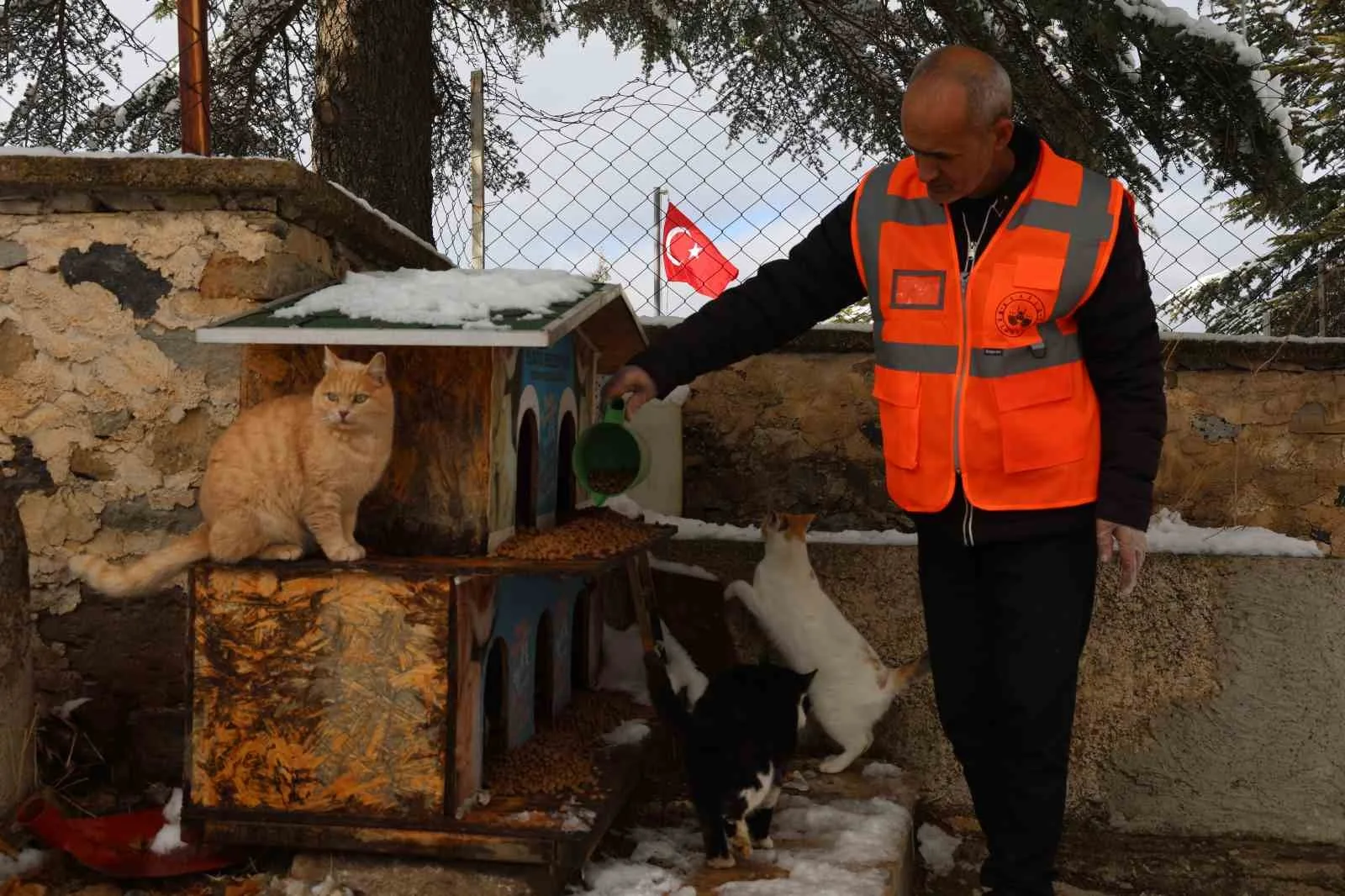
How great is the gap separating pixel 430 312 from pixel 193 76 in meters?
1.49

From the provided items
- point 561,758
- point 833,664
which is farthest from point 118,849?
point 833,664

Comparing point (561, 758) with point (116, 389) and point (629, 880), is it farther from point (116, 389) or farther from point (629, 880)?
point (116, 389)

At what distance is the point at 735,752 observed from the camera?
2768mm

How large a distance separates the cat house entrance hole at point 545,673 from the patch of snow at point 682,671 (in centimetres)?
44

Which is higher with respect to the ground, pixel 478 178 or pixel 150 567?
pixel 478 178

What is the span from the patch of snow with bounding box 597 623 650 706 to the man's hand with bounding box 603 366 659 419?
4.27 feet

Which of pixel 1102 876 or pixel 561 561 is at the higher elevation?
pixel 561 561

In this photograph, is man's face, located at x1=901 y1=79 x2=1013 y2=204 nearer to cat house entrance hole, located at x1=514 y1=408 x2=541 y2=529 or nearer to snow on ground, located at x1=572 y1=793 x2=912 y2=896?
cat house entrance hole, located at x1=514 y1=408 x2=541 y2=529

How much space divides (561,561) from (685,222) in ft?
10.2

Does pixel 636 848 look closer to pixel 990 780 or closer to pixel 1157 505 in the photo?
pixel 990 780

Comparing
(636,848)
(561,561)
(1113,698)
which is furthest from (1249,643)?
(561,561)

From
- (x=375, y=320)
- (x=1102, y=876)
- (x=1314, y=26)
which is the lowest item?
(x=1102, y=876)

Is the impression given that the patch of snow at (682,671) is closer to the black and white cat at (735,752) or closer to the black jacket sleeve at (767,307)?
the black and white cat at (735,752)

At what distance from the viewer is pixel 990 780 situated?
266 centimetres
